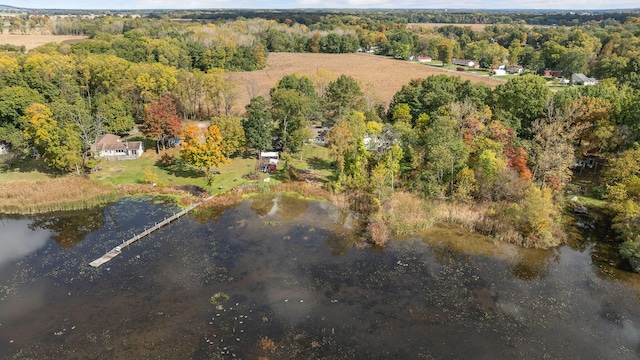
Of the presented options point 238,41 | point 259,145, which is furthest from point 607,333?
point 238,41

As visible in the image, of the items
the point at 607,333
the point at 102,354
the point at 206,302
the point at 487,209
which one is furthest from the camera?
the point at 487,209

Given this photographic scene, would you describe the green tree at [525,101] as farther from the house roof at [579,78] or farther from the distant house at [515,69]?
the distant house at [515,69]

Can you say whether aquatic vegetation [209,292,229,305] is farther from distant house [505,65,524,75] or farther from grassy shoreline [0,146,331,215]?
distant house [505,65,524,75]

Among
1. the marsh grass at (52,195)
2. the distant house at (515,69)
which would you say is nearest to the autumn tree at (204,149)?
the marsh grass at (52,195)

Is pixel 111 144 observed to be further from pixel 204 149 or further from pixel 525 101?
pixel 525 101

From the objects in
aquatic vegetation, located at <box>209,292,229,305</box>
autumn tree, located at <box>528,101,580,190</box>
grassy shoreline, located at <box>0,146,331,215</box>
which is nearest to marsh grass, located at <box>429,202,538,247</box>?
autumn tree, located at <box>528,101,580,190</box>

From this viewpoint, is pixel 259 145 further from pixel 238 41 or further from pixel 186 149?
pixel 238 41
